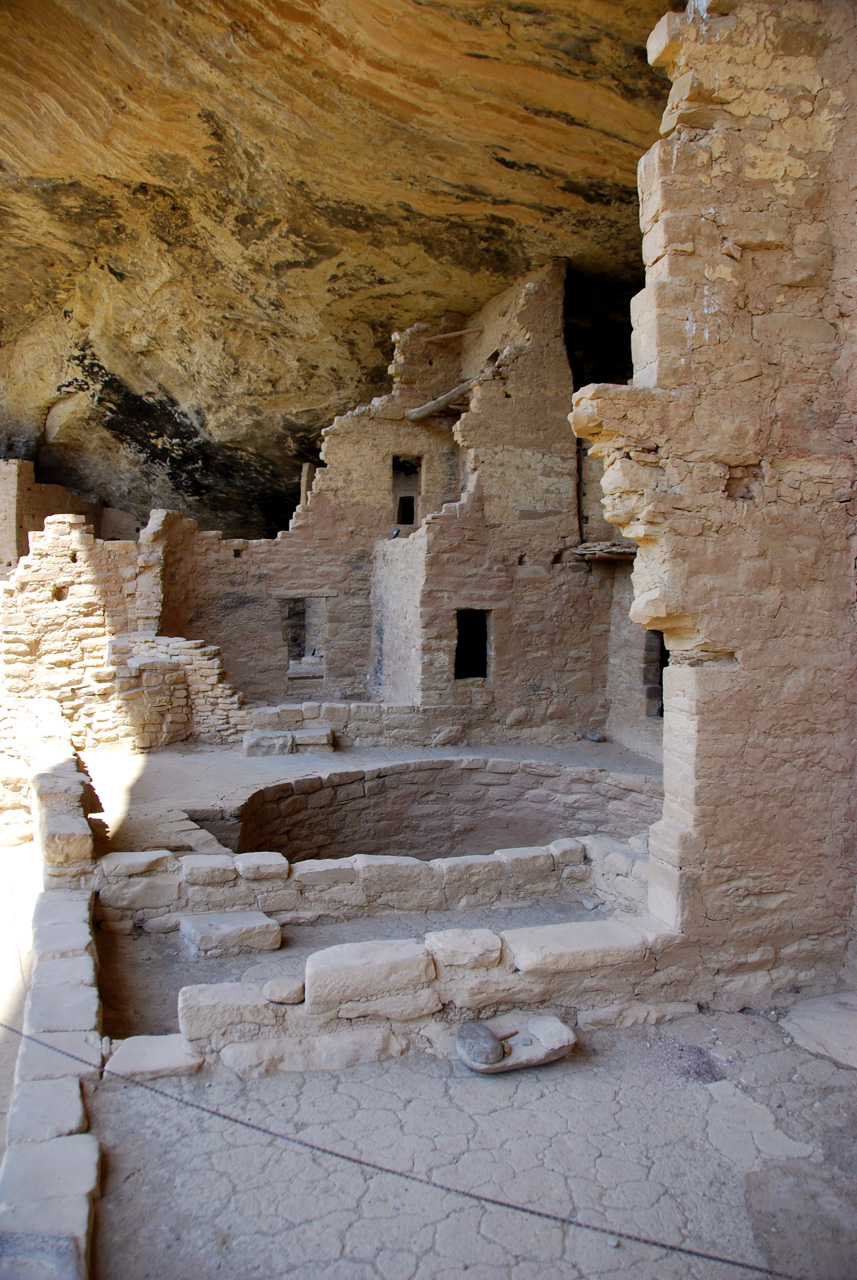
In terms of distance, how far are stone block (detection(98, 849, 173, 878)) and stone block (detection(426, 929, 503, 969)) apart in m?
2.01

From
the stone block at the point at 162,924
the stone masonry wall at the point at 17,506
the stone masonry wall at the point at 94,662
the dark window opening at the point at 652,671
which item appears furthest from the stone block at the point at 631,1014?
the stone masonry wall at the point at 17,506

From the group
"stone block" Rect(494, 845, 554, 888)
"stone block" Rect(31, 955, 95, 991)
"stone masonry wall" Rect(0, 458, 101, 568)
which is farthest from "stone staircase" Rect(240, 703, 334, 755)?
"stone masonry wall" Rect(0, 458, 101, 568)

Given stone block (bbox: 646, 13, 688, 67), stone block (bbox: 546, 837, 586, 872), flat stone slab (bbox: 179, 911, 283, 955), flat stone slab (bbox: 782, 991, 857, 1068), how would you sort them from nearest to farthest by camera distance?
flat stone slab (bbox: 782, 991, 857, 1068) → stone block (bbox: 646, 13, 688, 67) → flat stone slab (bbox: 179, 911, 283, 955) → stone block (bbox: 546, 837, 586, 872)

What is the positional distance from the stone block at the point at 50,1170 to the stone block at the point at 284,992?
0.94 metres

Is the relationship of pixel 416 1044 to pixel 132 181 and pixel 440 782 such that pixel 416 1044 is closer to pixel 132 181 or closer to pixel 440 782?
pixel 440 782

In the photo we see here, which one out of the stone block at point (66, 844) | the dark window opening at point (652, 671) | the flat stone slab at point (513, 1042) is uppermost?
the dark window opening at point (652, 671)

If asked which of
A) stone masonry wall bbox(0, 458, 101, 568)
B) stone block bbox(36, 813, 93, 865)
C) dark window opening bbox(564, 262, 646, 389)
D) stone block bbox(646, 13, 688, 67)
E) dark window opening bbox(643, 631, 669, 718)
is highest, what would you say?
dark window opening bbox(564, 262, 646, 389)

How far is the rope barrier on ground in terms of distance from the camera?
8.29 feet

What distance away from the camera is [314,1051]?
347cm

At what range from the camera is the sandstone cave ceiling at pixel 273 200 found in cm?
677

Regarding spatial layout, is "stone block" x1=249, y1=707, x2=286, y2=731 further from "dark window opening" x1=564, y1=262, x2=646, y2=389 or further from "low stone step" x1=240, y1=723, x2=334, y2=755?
"dark window opening" x1=564, y1=262, x2=646, y2=389

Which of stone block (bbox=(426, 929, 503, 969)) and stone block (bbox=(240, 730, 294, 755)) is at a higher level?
stone block (bbox=(240, 730, 294, 755))

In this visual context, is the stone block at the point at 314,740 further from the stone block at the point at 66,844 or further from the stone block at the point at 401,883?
the stone block at the point at 66,844

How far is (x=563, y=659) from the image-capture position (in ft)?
33.7
